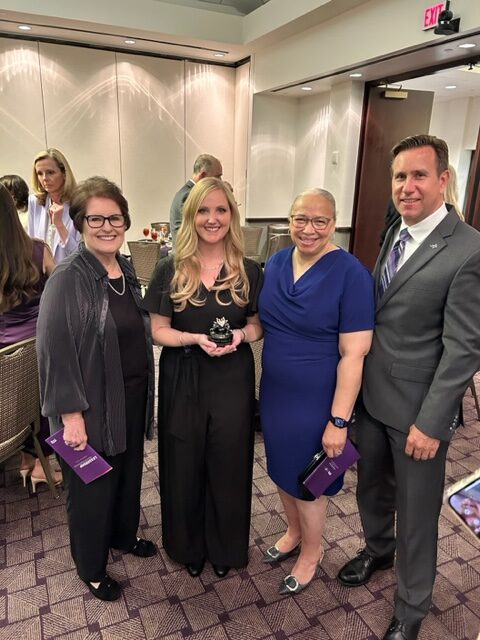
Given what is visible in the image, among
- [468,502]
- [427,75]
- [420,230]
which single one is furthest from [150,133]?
[468,502]

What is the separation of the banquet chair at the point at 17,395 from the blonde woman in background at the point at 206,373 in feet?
2.33

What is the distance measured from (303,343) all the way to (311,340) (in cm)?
3

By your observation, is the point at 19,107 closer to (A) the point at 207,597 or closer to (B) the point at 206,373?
(B) the point at 206,373

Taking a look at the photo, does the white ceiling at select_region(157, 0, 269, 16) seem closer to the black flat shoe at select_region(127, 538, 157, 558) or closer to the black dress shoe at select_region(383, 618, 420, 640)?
the black flat shoe at select_region(127, 538, 157, 558)

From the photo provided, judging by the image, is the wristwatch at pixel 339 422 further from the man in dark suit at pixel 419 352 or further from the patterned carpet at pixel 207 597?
the patterned carpet at pixel 207 597

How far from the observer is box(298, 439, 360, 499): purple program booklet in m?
1.83

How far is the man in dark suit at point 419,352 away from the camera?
1526mm

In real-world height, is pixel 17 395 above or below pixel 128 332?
below

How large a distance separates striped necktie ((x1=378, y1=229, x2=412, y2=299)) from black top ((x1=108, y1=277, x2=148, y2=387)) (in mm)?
933

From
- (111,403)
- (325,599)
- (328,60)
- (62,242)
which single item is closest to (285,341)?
(111,403)

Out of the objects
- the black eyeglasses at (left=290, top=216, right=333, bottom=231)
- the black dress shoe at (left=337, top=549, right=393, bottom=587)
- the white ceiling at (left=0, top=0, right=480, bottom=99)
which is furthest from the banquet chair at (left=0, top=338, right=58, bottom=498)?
the white ceiling at (left=0, top=0, right=480, bottom=99)

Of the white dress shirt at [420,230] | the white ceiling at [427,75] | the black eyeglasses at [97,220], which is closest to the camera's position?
the white dress shirt at [420,230]

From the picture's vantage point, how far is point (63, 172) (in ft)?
10.6

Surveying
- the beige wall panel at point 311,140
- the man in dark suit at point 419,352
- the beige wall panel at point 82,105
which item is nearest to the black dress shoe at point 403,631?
the man in dark suit at point 419,352
